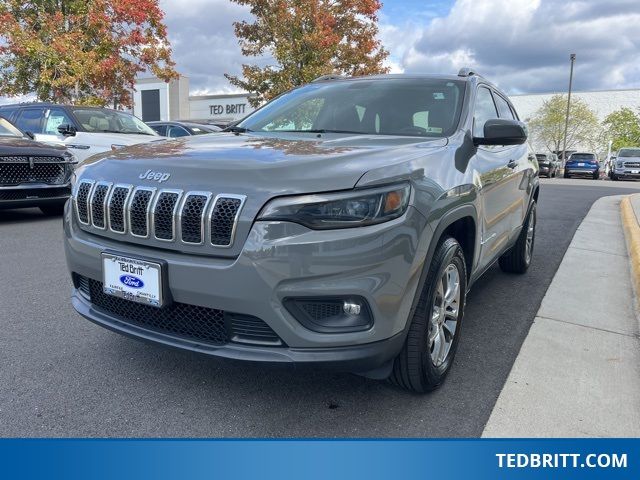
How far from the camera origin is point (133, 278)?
2363mm

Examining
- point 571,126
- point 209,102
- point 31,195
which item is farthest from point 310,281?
point 571,126

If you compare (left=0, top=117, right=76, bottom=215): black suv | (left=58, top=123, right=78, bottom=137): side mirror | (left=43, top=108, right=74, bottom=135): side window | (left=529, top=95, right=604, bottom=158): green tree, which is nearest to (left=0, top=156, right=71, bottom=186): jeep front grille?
(left=0, top=117, right=76, bottom=215): black suv

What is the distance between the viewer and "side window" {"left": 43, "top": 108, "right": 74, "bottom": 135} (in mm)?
9284

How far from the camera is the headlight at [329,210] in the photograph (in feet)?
6.98

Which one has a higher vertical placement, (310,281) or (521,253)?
(310,281)

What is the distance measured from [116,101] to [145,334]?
62.5ft

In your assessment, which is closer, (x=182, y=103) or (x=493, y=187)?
(x=493, y=187)

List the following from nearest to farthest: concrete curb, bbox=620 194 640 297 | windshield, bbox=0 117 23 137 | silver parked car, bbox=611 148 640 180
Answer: concrete curb, bbox=620 194 640 297 < windshield, bbox=0 117 23 137 < silver parked car, bbox=611 148 640 180

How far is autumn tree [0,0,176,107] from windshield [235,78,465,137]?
13.0 metres

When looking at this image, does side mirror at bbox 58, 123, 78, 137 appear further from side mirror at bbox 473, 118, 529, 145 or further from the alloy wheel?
the alloy wheel

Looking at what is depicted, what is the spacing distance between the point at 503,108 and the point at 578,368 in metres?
2.39

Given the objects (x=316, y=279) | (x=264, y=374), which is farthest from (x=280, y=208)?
(x=264, y=374)

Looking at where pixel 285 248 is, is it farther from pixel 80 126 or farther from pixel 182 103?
pixel 182 103

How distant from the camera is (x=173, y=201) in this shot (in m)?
2.27
